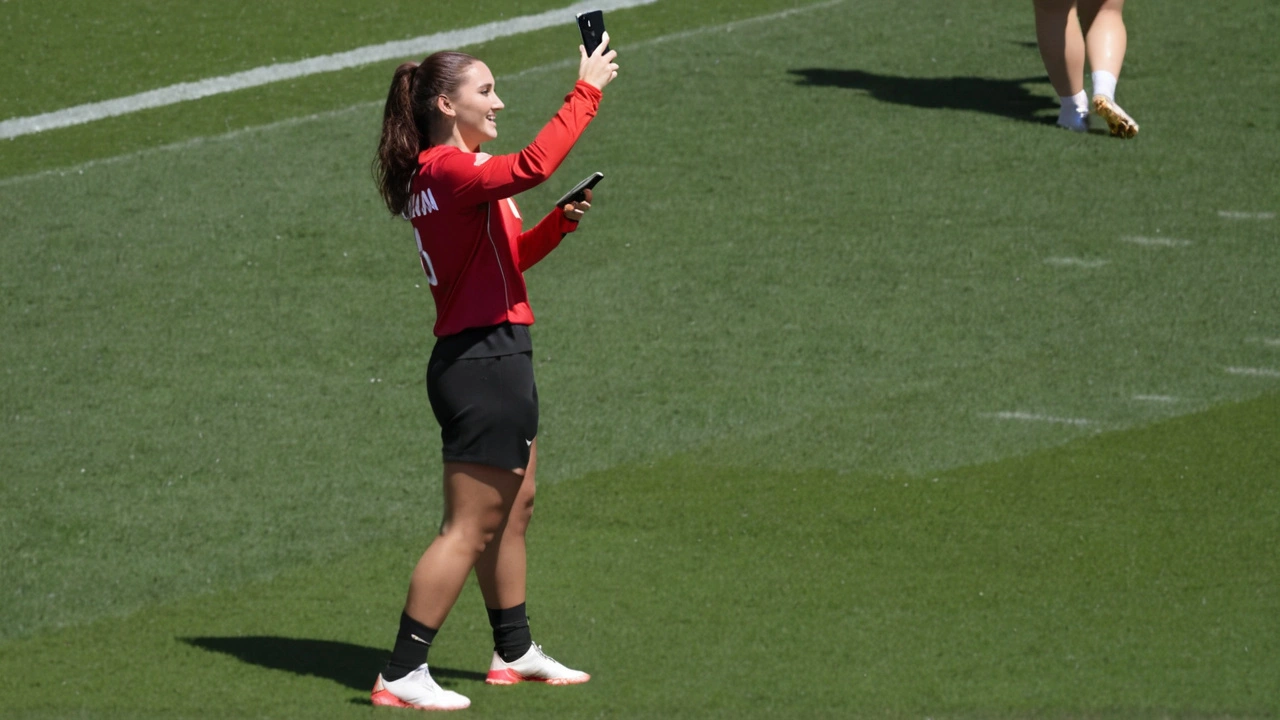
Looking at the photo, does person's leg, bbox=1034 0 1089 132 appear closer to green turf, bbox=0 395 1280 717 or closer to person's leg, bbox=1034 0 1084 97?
person's leg, bbox=1034 0 1084 97

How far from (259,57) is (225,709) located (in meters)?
8.88

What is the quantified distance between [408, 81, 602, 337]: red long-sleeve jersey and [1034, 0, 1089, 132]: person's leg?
6.75 meters

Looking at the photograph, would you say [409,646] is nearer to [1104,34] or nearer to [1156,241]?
[1156,241]

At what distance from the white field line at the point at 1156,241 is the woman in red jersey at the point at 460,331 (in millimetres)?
5072

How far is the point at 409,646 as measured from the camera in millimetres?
4504

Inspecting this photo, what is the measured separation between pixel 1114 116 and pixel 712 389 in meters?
3.80

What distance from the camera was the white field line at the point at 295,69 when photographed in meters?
11.5

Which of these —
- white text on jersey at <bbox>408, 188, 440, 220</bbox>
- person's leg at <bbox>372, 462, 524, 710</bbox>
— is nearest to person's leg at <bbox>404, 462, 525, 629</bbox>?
person's leg at <bbox>372, 462, 524, 710</bbox>

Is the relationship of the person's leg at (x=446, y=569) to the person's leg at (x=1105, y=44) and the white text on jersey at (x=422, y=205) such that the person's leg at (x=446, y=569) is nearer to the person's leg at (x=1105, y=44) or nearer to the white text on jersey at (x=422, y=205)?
the white text on jersey at (x=422, y=205)

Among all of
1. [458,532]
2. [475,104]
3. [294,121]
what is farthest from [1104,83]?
[458,532]

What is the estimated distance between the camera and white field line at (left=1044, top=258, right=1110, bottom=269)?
8.62 m

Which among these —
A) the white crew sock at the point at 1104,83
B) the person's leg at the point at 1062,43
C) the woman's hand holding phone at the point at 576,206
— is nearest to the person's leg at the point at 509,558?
the woman's hand holding phone at the point at 576,206

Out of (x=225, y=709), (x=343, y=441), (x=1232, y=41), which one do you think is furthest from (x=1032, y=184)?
(x=225, y=709)

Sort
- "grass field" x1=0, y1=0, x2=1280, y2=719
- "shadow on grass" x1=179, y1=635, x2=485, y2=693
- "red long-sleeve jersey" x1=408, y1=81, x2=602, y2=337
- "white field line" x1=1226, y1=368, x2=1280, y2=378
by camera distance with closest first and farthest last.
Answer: "red long-sleeve jersey" x1=408, y1=81, x2=602, y2=337 < "shadow on grass" x1=179, y1=635, x2=485, y2=693 < "grass field" x1=0, y1=0, x2=1280, y2=719 < "white field line" x1=1226, y1=368, x2=1280, y2=378
